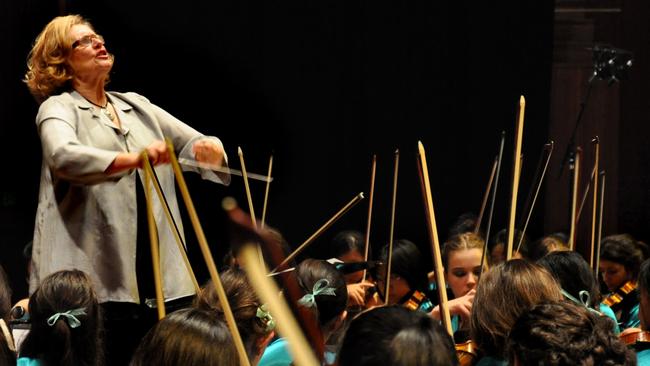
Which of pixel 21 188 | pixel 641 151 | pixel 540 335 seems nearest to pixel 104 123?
pixel 540 335

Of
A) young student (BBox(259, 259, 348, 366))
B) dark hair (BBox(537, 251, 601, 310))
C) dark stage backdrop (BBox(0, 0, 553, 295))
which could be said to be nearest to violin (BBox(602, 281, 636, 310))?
dark hair (BBox(537, 251, 601, 310))

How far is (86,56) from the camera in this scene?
2.43m

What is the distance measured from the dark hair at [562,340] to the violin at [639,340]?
0.81 meters

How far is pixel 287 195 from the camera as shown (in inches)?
230

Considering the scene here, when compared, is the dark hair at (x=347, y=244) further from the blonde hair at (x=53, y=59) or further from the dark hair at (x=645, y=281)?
the blonde hair at (x=53, y=59)

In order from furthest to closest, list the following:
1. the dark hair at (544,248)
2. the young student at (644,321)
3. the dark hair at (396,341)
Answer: the dark hair at (544,248), the young student at (644,321), the dark hair at (396,341)

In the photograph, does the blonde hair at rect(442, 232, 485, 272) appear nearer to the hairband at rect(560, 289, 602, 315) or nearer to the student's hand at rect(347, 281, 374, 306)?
the student's hand at rect(347, 281, 374, 306)

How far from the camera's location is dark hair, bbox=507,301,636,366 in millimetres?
1606

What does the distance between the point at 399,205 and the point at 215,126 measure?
116 cm

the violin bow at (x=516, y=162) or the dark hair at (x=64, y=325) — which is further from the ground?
the violin bow at (x=516, y=162)

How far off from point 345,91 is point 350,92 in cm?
3

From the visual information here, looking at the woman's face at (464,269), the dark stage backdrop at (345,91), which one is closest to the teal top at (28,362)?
the woman's face at (464,269)

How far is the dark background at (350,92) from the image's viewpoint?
221 inches

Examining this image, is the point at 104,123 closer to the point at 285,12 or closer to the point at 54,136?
the point at 54,136
